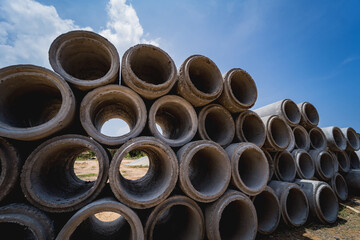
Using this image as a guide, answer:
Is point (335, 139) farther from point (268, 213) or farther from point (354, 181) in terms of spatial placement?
point (268, 213)

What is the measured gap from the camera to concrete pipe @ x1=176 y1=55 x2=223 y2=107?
2.62 metres

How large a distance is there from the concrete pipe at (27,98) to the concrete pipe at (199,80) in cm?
161

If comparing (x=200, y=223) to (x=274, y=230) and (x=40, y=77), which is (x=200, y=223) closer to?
(x=274, y=230)

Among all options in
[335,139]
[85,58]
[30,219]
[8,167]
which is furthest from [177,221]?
[335,139]

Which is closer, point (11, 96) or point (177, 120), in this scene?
point (11, 96)

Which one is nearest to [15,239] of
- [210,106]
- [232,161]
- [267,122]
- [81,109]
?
[81,109]

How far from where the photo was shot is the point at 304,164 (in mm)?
4594

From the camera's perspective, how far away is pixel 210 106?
3.01 metres

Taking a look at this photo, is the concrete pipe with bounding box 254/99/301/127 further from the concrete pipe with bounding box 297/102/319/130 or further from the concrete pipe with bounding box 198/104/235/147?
the concrete pipe with bounding box 198/104/235/147

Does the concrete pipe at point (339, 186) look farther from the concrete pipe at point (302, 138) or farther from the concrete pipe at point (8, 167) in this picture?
the concrete pipe at point (8, 167)

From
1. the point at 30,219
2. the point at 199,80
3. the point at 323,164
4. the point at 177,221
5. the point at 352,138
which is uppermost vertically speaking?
the point at 199,80

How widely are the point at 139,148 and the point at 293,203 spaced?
376cm

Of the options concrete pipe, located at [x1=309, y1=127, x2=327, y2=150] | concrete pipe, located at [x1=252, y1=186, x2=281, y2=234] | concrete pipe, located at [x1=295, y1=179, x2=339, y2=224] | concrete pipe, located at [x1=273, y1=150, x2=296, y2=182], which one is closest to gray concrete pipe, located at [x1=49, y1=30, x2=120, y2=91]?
concrete pipe, located at [x1=252, y1=186, x2=281, y2=234]

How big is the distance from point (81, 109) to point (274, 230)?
3946 millimetres
